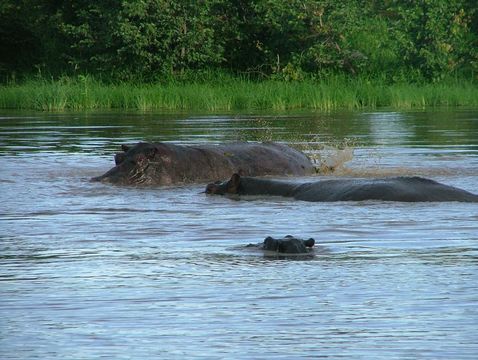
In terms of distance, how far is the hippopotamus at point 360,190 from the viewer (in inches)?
370

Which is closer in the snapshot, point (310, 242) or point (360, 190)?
point (310, 242)

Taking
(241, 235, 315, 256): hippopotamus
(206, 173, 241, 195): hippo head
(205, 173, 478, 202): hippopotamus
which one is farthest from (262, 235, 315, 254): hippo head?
(206, 173, 241, 195): hippo head

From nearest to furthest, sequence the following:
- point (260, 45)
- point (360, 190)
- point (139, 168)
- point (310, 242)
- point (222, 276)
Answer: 1. point (222, 276)
2. point (310, 242)
3. point (360, 190)
4. point (139, 168)
5. point (260, 45)

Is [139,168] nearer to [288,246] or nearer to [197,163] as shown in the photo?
[197,163]

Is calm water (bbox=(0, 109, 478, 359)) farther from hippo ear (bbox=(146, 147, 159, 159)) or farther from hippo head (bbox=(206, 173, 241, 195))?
hippo ear (bbox=(146, 147, 159, 159))

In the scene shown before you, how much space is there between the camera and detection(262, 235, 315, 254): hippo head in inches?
274

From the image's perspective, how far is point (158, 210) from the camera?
959 centimetres

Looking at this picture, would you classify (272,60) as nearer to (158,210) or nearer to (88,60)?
(88,60)

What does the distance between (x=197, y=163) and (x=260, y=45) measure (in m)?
25.1

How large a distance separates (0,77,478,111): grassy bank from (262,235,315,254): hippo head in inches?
821

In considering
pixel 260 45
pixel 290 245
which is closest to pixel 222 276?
pixel 290 245

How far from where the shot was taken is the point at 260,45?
1455 inches

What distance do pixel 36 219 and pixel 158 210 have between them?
102 cm

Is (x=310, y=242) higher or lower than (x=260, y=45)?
lower
